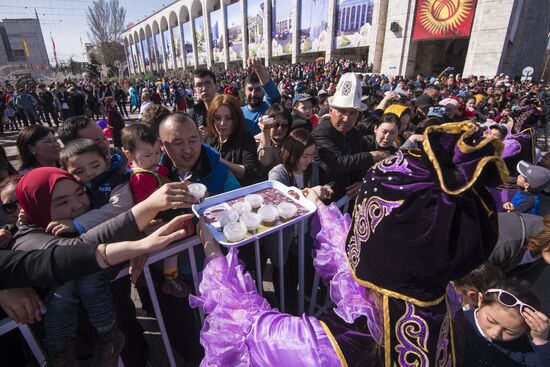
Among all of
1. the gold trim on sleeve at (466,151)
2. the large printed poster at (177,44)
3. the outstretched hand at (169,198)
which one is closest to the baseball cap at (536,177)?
the gold trim on sleeve at (466,151)

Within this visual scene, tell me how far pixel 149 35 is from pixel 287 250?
2835 inches

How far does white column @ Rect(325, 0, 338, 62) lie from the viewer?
80.2ft

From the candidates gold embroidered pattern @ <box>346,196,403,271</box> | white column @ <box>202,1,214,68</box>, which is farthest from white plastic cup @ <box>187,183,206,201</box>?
white column @ <box>202,1,214,68</box>

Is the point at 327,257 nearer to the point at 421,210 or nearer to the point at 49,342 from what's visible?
the point at 421,210

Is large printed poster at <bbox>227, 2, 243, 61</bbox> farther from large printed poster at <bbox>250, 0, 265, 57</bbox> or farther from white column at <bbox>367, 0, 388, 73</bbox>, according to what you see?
white column at <bbox>367, 0, 388, 73</bbox>

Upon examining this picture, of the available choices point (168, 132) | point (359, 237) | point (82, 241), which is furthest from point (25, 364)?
point (359, 237)

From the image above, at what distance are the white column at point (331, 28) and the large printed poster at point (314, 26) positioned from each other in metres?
0.44

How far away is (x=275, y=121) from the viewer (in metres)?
3.22

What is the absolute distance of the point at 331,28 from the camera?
2514cm

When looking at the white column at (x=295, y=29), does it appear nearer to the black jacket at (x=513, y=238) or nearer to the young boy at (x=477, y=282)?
→ the black jacket at (x=513, y=238)

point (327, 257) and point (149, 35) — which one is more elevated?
point (149, 35)

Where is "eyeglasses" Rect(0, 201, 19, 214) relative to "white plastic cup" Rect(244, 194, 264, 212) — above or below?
below

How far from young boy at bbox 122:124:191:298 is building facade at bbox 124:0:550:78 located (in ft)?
69.3

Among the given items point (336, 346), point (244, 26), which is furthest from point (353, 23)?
point (336, 346)
